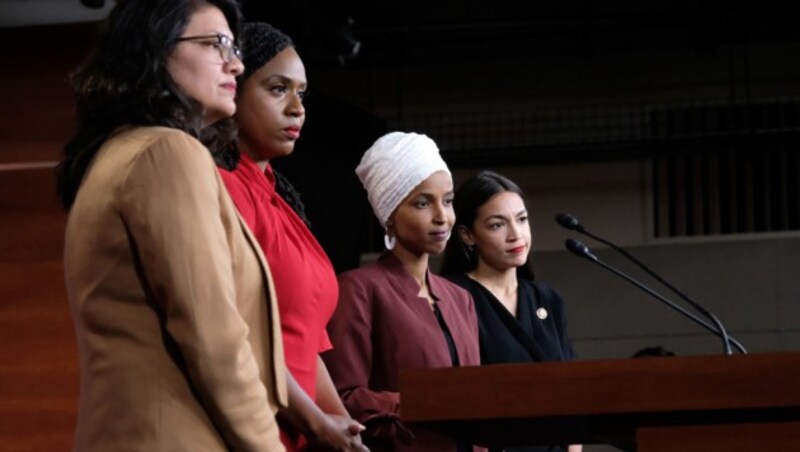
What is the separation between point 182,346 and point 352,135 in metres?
5.91

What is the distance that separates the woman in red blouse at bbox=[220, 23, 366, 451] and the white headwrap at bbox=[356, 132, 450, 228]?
530mm

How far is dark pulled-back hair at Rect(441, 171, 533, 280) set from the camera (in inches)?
173

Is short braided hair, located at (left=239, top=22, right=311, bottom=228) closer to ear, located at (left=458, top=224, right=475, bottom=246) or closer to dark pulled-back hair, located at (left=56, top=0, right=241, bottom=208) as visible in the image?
dark pulled-back hair, located at (left=56, top=0, right=241, bottom=208)

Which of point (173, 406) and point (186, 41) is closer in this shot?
point (173, 406)

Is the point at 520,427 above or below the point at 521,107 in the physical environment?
below

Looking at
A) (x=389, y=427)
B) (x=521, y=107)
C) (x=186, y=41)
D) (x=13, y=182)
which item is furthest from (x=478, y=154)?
(x=186, y=41)

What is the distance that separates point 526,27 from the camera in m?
8.66

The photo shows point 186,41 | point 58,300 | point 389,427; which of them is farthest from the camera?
point 58,300

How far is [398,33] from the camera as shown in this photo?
333 inches

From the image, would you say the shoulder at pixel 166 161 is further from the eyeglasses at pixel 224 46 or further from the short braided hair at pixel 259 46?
the short braided hair at pixel 259 46

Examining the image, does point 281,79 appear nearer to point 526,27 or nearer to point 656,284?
point 526,27

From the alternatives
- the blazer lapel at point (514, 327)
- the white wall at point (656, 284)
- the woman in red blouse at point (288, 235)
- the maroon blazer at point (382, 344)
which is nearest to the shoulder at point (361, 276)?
the maroon blazer at point (382, 344)

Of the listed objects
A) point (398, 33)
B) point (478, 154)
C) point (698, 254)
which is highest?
point (398, 33)

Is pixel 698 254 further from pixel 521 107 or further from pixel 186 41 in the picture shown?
pixel 186 41
